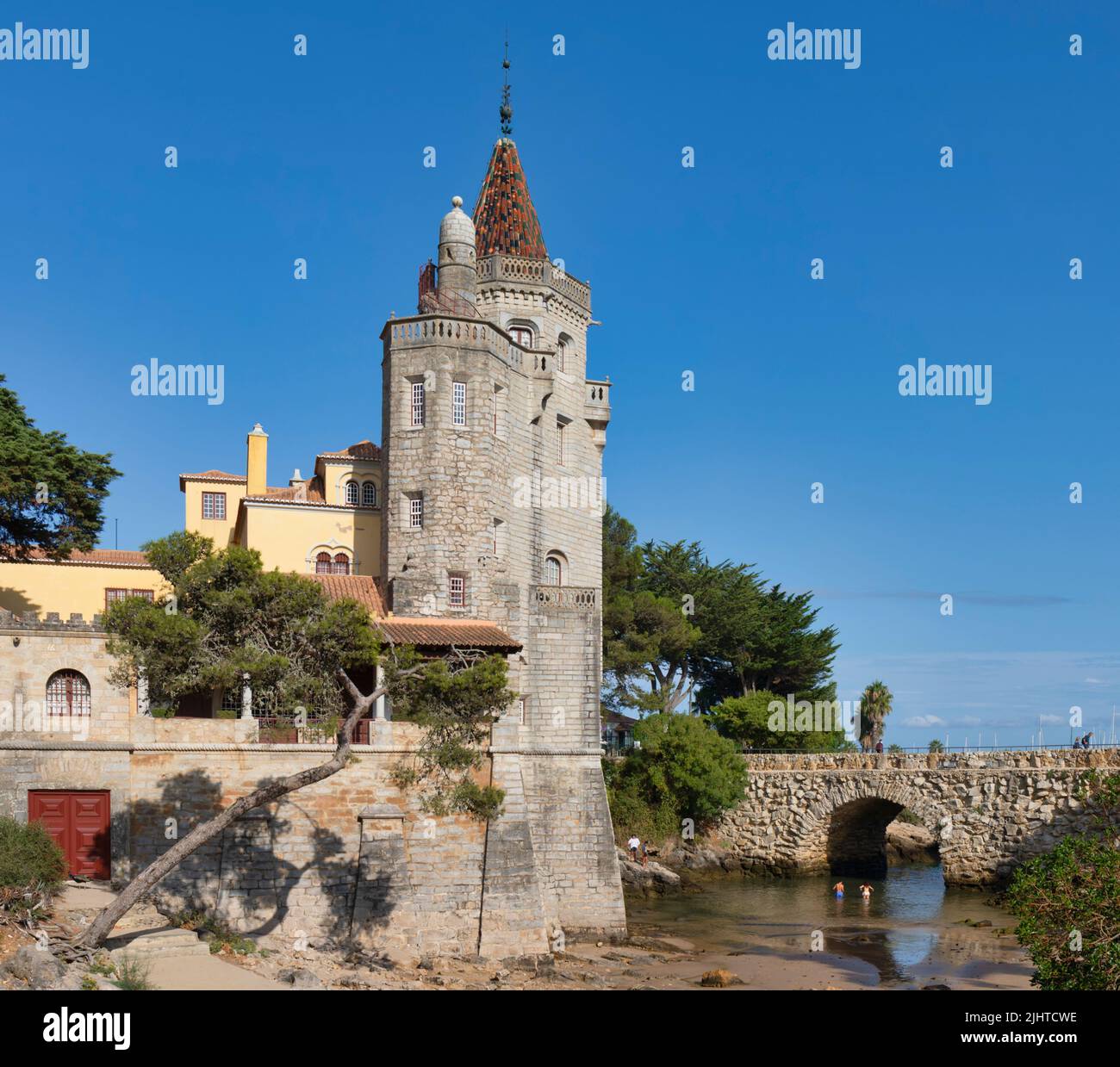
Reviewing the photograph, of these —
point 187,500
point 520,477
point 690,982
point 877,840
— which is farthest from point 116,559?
point 877,840

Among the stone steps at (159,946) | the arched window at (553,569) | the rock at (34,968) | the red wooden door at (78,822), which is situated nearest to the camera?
the rock at (34,968)

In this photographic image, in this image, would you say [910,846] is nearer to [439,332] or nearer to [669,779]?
[669,779]

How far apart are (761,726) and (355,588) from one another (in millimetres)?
31966

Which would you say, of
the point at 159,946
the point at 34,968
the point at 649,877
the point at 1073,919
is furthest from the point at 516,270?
the point at 1073,919

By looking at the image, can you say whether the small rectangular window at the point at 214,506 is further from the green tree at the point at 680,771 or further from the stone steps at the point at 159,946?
the stone steps at the point at 159,946

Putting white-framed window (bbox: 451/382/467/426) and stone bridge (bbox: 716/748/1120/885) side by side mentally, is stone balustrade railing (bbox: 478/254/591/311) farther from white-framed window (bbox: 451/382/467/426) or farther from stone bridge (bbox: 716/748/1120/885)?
stone bridge (bbox: 716/748/1120/885)

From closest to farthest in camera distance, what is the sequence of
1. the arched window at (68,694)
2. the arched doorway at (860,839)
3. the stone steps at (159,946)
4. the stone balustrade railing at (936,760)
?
the stone steps at (159,946) < the arched window at (68,694) < the stone balustrade railing at (936,760) < the arched doorway at (860,839)

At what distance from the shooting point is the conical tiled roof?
4484cm

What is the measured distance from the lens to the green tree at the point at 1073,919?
62.7 ft

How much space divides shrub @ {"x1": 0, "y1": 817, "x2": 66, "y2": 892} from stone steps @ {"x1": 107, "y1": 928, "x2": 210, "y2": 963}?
2.39 meters

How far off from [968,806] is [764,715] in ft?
50.8

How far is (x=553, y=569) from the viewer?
4288 centimetres

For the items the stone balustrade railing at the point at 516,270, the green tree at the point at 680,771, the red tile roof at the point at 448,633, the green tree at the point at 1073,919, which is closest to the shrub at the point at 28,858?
the red tile roof at the point at 448,633

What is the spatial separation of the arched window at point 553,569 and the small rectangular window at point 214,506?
14.8 metres
